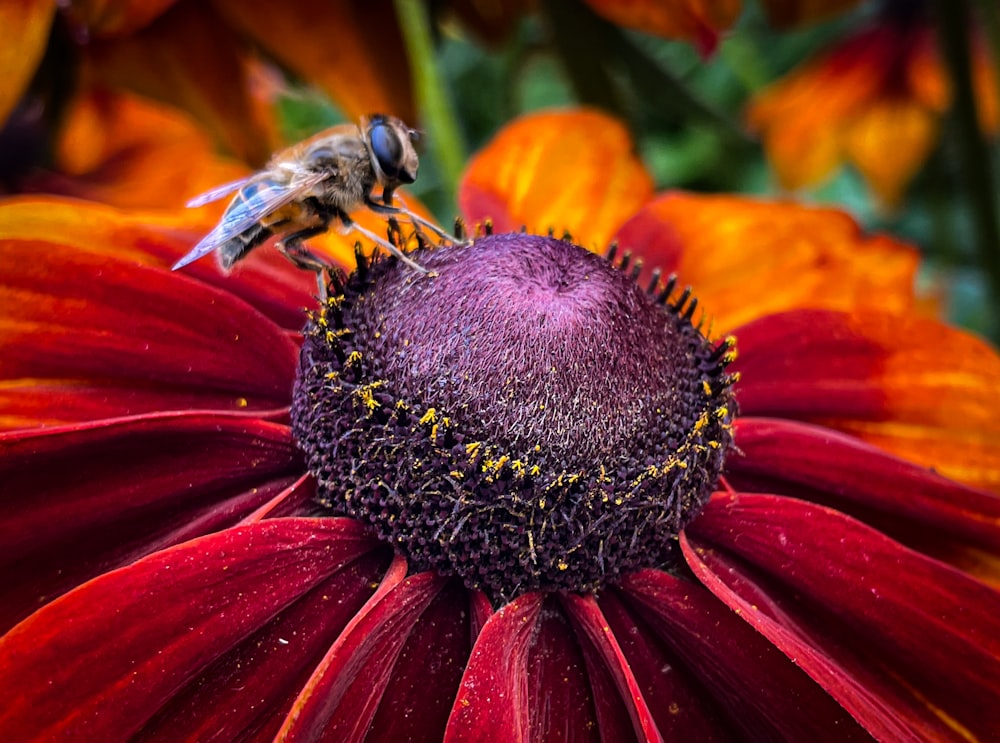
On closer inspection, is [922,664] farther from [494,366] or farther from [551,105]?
[551,105]

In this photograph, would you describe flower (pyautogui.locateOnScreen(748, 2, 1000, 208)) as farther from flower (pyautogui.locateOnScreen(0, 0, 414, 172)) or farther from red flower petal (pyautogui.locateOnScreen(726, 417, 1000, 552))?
red flower petal (pyautogui.locateOnScreen(726, 417, 1000, 552))

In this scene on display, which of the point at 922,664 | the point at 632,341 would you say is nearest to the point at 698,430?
the point at 632,341

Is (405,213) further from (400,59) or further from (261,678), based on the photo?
(400,59)

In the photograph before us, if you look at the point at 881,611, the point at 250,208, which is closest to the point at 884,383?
the point at 881,611

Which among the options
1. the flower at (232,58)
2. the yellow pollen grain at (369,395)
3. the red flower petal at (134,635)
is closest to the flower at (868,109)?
the flower at (232,58)

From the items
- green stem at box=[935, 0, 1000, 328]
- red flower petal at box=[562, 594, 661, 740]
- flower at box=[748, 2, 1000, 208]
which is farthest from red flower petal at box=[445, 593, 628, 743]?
flower at box=[748, 2, 1000, 208]

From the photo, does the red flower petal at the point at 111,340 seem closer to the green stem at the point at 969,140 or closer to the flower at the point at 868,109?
the green stem at the point at 969,140

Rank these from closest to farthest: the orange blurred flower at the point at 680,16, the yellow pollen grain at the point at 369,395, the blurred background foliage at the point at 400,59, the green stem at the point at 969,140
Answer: the yellow pollen grain at the point at 369,395 < the orange blurred flower at the point at 680,16 < the blurred background foliage at the point at 400,59 < the green stem at the point at 969,140
